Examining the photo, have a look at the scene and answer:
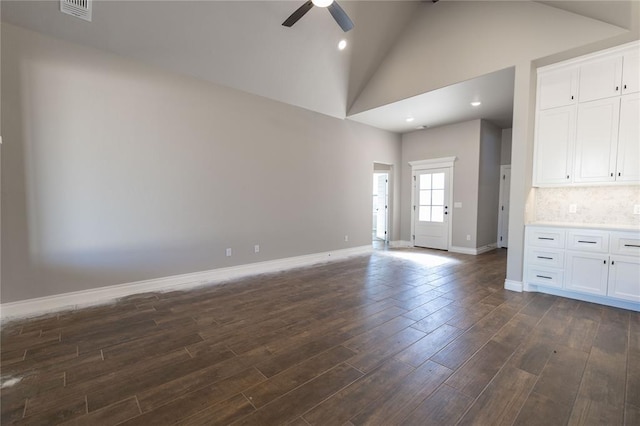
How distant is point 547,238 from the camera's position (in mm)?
3598

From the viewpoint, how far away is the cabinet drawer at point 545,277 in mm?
3535

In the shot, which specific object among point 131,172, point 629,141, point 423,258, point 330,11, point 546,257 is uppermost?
point 330,11

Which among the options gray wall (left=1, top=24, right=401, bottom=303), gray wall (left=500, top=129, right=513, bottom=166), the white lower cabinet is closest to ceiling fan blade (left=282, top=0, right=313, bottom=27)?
gray wall (left=1, top=24, right=401, bottom=303)

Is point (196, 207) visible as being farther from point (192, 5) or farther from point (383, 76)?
point (383, 76)

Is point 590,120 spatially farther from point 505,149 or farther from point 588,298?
point 505,149

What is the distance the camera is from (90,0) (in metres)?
2.98

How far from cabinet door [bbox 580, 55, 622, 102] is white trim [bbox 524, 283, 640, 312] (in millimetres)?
2369

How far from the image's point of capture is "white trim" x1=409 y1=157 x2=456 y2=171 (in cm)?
670

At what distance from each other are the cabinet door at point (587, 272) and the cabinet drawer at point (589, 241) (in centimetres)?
7

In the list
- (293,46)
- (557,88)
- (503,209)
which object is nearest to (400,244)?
(503,209)

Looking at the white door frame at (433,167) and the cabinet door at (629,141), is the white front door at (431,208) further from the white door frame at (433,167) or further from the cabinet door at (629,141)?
the cabinet door at (629,141)

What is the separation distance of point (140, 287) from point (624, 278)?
579 centimetres

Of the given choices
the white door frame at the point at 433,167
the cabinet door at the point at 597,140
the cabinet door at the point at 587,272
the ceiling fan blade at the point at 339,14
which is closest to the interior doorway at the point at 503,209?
the white door frame at the point at 433,167

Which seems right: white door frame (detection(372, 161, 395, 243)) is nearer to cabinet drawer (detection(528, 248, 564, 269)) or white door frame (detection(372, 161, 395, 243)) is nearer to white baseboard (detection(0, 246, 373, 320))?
white baseboard (detection(0, 246, 373, 320))
